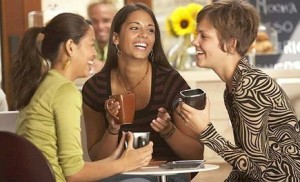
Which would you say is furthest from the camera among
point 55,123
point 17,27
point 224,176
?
point 17,27

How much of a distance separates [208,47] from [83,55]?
38 cm

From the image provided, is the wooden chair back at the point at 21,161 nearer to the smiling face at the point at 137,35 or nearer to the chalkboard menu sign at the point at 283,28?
the smiling face at the point at 137,35

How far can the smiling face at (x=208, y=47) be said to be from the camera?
240cm

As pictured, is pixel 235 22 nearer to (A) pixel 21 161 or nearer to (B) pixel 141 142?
(B) pixel 141 142

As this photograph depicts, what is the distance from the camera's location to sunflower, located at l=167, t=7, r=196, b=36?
3986mm

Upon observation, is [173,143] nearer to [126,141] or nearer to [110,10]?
[126,141]

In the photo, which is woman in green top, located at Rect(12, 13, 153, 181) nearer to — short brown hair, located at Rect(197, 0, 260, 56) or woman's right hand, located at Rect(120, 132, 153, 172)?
woman's right hand, located at Rect(120, 132, 153, 172)

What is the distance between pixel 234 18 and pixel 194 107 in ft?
0.99

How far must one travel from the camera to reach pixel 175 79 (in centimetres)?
277

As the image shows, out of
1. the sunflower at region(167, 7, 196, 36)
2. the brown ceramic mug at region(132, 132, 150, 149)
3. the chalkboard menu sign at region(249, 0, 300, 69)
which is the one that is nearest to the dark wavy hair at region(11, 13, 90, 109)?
the brown ceramic mug at region(132, 132, 150, 149)

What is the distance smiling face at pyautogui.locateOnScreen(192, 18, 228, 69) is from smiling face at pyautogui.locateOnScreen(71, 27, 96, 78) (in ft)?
1.07

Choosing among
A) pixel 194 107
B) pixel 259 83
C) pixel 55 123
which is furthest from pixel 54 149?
pixel 259 83

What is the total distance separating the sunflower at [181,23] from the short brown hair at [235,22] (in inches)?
61.6

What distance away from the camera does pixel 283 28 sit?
5.41 meters
